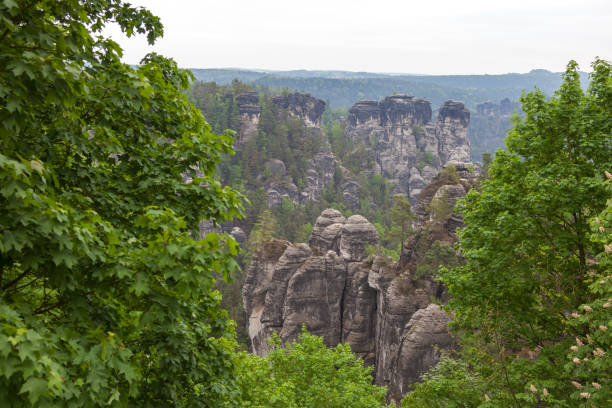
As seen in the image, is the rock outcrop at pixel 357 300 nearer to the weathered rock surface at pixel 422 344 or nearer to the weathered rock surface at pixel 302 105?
the weathered rock surface at pixel 422 344

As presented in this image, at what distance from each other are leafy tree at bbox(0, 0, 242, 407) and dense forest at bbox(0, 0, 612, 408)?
26 mm

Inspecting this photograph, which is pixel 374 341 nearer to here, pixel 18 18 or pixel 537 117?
pixel 537 117

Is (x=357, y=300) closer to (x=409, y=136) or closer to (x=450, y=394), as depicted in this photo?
(x=450, y=394)

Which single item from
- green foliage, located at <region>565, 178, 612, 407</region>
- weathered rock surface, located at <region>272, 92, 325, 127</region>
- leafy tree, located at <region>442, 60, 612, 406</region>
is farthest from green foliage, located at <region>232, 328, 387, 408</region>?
weathered rock surface, located at <region>272, 92, 325, 127</region>

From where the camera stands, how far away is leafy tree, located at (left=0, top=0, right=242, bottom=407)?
12.6 feet

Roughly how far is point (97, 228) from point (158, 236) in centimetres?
100

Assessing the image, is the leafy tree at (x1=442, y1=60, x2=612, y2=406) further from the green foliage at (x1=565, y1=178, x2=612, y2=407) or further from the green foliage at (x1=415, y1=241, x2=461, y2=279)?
the green foliage at (x1=415, y1=241, x2=461, y2=279)

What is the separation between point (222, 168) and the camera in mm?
97750

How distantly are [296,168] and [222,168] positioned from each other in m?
18.9

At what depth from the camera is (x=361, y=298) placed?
37188 mm

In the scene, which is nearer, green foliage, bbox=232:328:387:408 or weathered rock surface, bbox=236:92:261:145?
green foliage, bbox=232:328:387:408

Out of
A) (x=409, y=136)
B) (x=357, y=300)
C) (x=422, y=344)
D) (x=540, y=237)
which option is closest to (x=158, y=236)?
(x=540, y=237)

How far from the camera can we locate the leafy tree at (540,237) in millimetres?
11164

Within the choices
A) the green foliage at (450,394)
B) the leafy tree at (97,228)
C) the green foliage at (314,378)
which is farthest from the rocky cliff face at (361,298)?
the leafy tree at (97,228)
